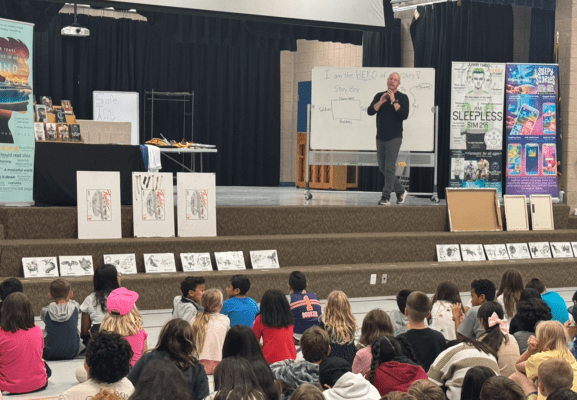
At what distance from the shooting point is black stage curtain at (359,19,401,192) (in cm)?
1277

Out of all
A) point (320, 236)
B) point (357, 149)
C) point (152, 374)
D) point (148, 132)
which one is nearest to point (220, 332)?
point (152, 374)

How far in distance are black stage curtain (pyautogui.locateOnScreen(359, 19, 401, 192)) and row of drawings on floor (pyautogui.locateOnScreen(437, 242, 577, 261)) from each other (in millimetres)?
4258

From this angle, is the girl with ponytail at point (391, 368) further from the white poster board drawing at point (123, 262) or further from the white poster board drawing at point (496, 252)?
the white poster board drawing at point (496, 252)

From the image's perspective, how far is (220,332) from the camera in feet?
16.4

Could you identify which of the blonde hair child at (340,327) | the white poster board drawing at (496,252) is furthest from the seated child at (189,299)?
the white poster board drawing at (496,252)

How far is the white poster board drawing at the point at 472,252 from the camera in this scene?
353 inches

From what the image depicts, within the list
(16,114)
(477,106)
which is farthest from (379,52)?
(16,114)

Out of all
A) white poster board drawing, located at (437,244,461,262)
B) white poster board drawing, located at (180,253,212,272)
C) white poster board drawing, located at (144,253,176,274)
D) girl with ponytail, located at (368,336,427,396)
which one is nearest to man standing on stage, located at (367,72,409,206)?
white poster board drawing, located at (437,244,461,262)

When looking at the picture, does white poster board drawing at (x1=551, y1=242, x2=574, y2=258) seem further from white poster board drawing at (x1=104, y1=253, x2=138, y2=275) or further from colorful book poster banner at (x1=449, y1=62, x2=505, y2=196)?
white poster board drawing at (x1=104, y1=253, x2=138, y2=275)

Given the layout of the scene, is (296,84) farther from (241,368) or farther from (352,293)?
(241,368)

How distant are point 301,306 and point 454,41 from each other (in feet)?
24.3

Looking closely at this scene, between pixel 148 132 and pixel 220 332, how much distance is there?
382 inches

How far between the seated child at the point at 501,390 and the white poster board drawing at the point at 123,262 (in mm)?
5258

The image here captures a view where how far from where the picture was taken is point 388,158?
9383 mm
